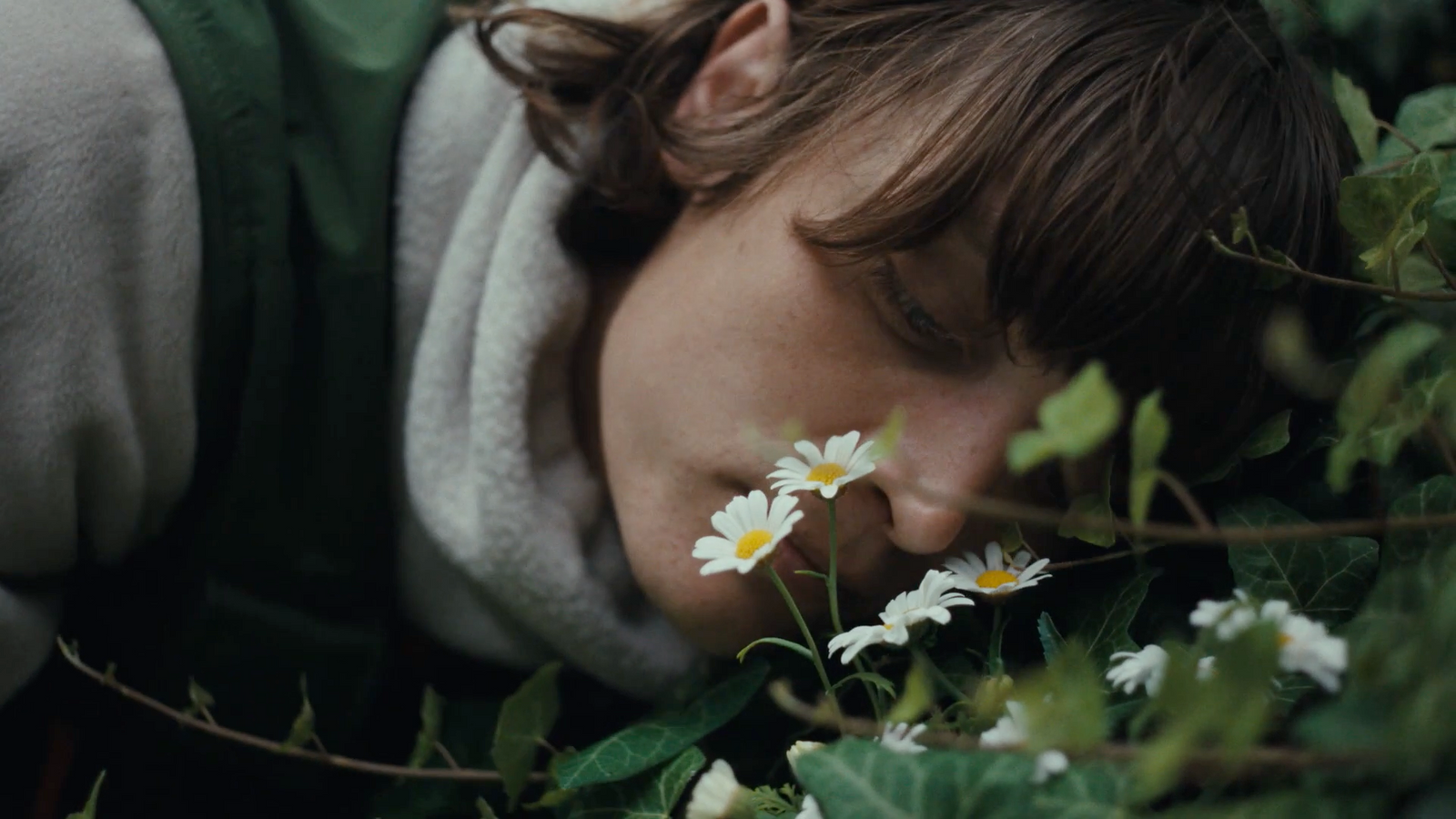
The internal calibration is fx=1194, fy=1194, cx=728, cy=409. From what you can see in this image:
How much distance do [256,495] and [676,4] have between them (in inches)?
21.3

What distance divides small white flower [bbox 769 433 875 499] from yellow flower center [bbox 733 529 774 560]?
25mm

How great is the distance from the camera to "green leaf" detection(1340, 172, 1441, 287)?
632mm

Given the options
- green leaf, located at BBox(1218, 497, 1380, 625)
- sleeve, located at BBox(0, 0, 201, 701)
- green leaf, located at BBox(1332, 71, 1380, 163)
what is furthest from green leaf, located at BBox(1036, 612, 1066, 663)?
sleeve, located at BBox(0, 0, 201, 701)

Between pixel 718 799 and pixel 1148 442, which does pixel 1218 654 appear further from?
pixel 718 799

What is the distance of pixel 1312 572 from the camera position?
2.09ft

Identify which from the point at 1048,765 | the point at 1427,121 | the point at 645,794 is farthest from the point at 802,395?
the point at 1427,121

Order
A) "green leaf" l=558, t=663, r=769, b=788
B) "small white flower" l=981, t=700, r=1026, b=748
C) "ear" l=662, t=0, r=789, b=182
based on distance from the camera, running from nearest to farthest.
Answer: "small white flower" l=981, t=700, r=1026, b=748
"green leaf" l=558, t=663, r=769, b=788
"ear" l=662, t=0, r=789, b=182

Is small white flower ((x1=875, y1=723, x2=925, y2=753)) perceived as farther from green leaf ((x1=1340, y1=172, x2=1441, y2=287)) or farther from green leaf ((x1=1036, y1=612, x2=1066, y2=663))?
green leaf ((x1=1340, y1=172, x2=1441, y2=287))

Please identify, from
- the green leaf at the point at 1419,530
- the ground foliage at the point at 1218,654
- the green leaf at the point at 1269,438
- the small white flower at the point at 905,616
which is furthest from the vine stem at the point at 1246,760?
the green leaf at the point at 1269,438

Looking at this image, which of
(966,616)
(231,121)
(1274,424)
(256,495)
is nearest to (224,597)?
(256,495)

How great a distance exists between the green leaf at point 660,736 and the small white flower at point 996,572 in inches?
6.4

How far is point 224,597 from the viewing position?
3.22ft

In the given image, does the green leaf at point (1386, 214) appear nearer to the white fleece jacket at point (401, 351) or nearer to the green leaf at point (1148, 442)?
the green leaf at point (1148, 442)

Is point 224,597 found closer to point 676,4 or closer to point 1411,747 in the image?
point 676,4
